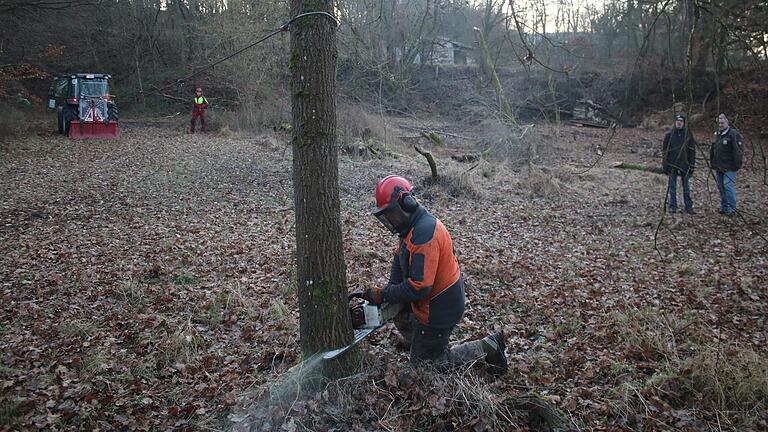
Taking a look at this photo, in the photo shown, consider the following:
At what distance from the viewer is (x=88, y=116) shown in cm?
2036

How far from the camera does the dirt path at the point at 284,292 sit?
13.7 feet

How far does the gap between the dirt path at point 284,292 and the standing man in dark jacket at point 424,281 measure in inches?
16.6

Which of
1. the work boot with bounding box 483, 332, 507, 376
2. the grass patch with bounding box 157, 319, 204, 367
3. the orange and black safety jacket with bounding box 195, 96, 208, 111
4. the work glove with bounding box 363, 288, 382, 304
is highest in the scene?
the orange and black safety jacket with bounding box 195, 96, 208, 111

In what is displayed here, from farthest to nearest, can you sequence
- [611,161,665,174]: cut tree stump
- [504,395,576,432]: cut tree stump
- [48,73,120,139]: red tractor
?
1. [48,73,120,139]: red tractor
2. [611,161,665,174]: cut tree stump
3. [504,395,576,432]: cut tree stump

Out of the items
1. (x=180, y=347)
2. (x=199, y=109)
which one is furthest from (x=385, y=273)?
(x=199, y=109)

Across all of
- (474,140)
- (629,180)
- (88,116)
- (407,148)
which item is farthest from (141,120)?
(629,180)

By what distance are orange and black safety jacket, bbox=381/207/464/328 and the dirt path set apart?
70 centimetres

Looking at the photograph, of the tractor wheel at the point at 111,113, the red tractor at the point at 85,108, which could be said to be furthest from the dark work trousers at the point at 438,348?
the tractor wheel at the point at 111,113

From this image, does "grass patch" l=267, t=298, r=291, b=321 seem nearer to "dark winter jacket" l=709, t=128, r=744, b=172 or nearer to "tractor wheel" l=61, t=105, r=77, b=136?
"dark winter jacket" l=709, t=128, r=744, b=172

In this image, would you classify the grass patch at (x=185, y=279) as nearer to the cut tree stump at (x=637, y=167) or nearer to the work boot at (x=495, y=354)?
the work boot at (x=495, y=354)

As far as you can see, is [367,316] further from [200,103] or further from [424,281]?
[200,103]

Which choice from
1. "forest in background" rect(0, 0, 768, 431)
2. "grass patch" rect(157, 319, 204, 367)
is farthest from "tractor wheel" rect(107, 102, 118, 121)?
"grass patch" rect(157, 319, 204, 367)

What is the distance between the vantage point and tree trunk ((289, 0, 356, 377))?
371cm

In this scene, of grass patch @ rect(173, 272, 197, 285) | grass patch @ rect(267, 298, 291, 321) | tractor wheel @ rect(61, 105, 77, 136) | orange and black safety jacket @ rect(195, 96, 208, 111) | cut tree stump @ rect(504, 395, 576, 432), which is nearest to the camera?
cut tree stump @ rect(504, 395, 576, 432)
